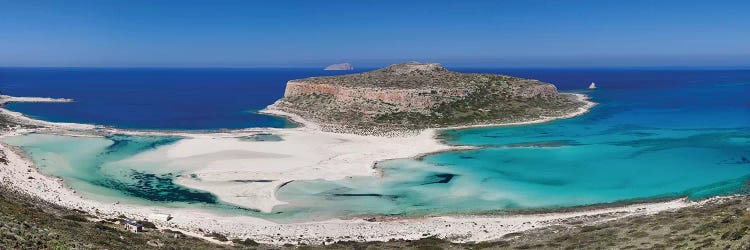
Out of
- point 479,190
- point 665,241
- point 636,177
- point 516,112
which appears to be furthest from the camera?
point 516,112

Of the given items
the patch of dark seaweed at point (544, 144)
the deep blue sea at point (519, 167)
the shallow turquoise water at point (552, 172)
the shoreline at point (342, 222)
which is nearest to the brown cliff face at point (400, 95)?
the deep blue sea at point (519, 167)

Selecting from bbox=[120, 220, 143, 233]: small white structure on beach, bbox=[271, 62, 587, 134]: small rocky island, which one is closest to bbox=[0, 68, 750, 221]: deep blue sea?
bbox=[271, 62, 587, 134]: small rocky island

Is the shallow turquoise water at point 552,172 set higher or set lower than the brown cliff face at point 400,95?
lower

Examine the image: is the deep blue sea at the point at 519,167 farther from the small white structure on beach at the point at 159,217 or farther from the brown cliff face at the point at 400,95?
the brown cliff face at the point at 400,95

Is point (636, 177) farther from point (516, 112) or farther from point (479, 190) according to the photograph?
point (516, 112)


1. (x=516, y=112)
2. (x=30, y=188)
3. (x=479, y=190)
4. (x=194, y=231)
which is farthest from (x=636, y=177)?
(x=30, y=188)

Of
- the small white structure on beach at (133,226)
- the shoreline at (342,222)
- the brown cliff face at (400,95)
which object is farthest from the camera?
the brown cliff face at (400,95)

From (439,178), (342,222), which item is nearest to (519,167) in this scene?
(439,178)

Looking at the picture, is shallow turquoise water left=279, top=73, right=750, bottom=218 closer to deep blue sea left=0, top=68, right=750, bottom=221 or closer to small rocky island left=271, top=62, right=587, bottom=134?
deep blue sea left=0, top=68, right=750, bottom=221
